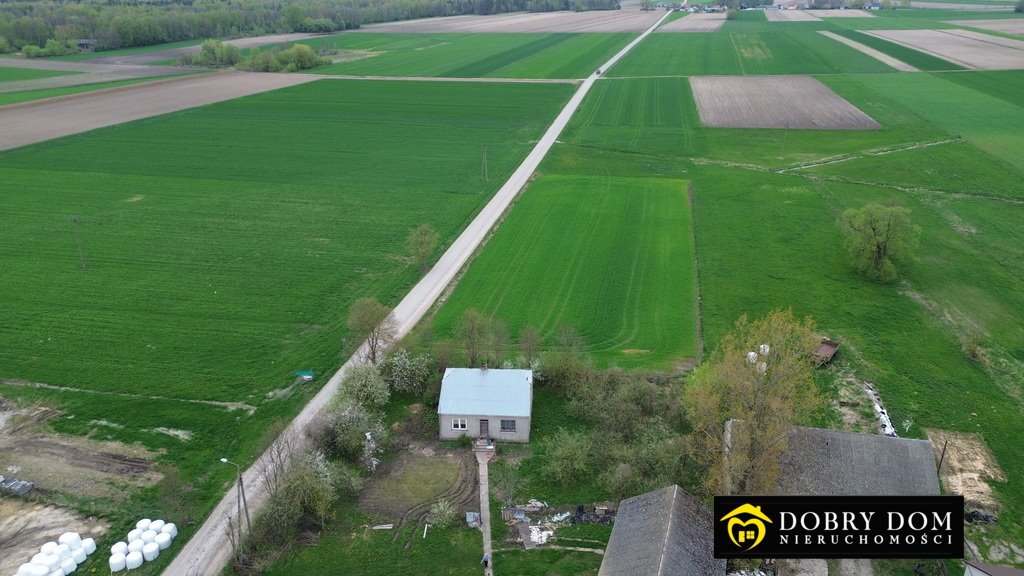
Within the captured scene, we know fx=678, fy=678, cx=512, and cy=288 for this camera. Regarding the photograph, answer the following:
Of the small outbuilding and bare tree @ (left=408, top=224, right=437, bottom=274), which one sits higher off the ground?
bare tree @ (left=408, top=224, right=437, bottom=274)

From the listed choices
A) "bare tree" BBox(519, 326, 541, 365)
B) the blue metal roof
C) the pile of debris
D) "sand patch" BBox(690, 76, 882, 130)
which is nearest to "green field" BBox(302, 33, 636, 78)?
"sand patch" BBox(690, 76, 882, 130)

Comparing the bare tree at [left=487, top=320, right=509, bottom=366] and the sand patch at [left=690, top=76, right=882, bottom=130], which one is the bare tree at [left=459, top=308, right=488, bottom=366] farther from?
the sand patch at [left=690, top=76, right=882, bottom=130]

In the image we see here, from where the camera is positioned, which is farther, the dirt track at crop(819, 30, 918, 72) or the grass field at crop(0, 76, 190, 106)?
the dirt track at crop(819, 30, 918, 72)

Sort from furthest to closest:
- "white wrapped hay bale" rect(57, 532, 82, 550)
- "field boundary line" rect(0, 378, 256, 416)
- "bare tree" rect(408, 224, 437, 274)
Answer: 1. "bare tree" rect(408, 224, 437, 274)
2. "field boundary line" rect(0, 378, 256, 416)
3. "white wrapped hay bale" rect(57, 532, 82, 550)

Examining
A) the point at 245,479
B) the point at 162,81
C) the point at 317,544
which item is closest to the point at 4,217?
the point at 245,479

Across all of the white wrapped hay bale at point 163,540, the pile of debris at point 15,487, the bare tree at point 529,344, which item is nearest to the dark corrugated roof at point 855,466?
the bare tree at point 529,344

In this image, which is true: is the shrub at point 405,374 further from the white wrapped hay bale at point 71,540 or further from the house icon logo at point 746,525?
the house icon logo at point 746,525

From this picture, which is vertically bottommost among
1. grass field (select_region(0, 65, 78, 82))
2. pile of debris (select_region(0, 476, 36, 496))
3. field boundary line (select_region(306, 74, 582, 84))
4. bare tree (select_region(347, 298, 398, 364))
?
pile of debris (select_region(0, 476, 36, 496))

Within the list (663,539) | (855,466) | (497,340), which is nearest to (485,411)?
(497,340)
